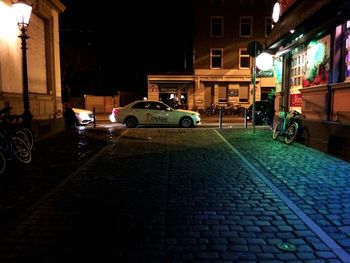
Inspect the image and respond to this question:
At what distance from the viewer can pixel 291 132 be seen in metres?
11.7

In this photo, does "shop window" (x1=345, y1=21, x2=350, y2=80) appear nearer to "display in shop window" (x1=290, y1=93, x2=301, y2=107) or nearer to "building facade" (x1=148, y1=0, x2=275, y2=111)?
"display in shop window" (x1=290, y1=93, x2=301, y2=107)

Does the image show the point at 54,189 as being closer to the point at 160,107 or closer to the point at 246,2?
the point at 160,107

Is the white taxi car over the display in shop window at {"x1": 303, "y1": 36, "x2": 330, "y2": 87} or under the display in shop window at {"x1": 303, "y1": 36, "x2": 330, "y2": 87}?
under

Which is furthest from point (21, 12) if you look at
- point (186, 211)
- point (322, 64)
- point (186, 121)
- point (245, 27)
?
point (245, 27)

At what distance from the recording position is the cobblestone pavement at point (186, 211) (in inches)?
155

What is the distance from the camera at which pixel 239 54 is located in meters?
36.0

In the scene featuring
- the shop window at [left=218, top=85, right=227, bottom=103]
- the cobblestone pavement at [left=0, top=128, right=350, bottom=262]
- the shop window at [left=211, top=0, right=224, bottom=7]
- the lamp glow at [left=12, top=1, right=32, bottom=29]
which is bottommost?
the cobblestone pavement at [left=0, top=128, right=350, bottom=262]

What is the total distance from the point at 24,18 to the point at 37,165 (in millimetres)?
4206

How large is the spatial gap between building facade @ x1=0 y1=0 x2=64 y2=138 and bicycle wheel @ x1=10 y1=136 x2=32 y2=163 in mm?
2252

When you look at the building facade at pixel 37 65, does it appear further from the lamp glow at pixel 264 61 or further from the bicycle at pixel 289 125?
the lamp glow at pixel 264 61

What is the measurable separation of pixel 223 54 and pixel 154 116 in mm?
18742

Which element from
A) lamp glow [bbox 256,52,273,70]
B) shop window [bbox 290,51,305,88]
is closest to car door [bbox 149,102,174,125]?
lamp glow [bbox 256,52,273,70]

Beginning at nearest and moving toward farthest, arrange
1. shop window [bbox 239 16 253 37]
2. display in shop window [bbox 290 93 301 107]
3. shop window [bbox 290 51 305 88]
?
shop window [bbox 290 51 305 88], display in shop window [bbox 290 93 301 107], shop window [bbox 239 16 253 37]

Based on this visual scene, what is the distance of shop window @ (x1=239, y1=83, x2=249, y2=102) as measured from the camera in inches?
1428
